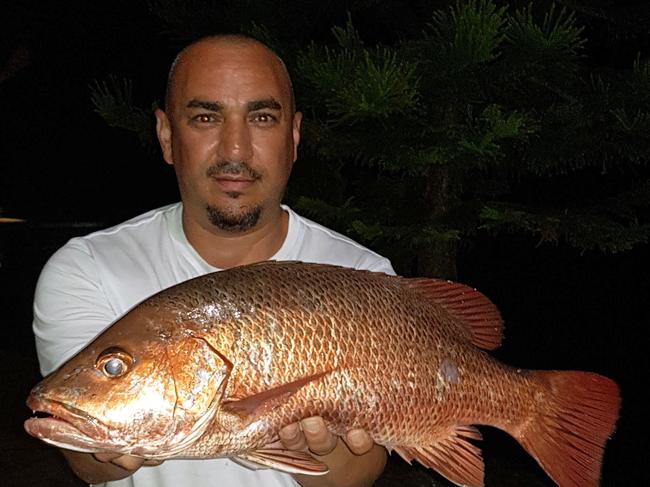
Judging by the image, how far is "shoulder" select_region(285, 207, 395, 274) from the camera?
2.58 m

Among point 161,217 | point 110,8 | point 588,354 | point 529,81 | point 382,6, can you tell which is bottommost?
point 588,354

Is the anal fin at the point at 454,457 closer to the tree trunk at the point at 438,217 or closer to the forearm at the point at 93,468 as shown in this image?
the forearm at the point at 93,468

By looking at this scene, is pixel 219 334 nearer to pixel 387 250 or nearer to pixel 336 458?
pixel 336 458

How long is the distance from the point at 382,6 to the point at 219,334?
3.36 metres

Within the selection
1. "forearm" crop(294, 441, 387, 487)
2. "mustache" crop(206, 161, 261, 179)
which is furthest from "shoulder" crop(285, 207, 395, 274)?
"forearm" crop(294, 441, 387, 487)

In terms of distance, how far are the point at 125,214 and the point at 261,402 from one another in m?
31.2

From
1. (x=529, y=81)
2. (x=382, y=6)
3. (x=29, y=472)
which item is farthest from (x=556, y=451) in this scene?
(x=29, y=472)

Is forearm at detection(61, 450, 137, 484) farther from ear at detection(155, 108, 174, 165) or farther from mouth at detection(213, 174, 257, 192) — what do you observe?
ear at detection(155, 108, 174, 165)

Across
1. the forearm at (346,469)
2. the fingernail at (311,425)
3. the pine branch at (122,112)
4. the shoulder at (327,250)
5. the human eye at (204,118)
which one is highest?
the pine branch at (122,112)

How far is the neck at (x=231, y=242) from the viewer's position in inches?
97.8

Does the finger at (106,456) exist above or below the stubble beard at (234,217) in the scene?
below

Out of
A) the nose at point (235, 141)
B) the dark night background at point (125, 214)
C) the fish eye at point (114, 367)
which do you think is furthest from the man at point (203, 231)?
the dark night background at point (125, 214)

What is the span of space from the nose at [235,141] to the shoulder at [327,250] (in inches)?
17.1

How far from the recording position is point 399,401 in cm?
187
